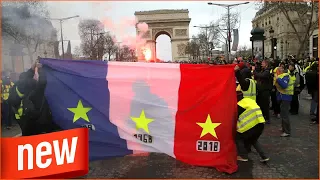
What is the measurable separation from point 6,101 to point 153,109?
624cm

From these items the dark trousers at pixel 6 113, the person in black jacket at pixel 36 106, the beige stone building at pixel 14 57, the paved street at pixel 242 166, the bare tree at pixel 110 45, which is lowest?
the paved street at pixel 242 166

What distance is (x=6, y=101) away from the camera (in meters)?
9.70

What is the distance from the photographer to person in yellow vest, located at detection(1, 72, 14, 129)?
9.61 meters

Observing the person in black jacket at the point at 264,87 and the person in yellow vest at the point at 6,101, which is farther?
the person in yellow vest at the point at 6,101

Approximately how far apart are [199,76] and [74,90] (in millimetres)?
2024

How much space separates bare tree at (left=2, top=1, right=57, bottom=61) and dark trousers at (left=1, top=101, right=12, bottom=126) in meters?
1.86

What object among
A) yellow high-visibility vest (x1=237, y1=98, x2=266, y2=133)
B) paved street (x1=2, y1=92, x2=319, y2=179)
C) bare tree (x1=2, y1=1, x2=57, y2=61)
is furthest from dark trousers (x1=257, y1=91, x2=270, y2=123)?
bare tree (x1=2, y1=1, x2=57, y2=61)

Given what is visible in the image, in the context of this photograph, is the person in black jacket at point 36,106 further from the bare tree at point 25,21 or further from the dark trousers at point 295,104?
the dark trousers at point 295,104

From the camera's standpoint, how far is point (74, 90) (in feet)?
17.5

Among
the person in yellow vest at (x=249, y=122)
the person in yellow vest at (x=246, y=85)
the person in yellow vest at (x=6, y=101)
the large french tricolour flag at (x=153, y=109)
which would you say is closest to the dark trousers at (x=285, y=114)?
the person in yellow vest at (x=246, y=85)

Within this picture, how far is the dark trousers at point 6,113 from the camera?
31.5 ft

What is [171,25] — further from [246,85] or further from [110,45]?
[246,85]

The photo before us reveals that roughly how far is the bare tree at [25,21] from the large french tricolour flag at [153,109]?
3.06 m

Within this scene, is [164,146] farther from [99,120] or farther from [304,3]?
[304,3]
